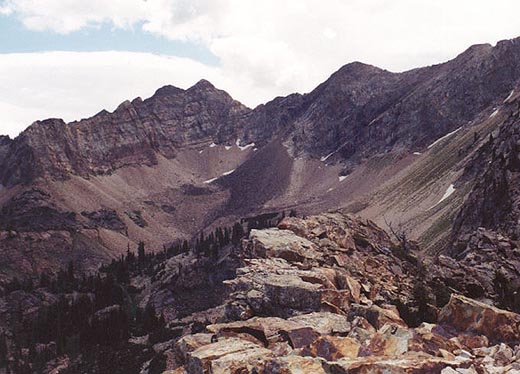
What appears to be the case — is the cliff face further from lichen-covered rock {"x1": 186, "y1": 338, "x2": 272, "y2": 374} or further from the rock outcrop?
lichen-covered rock {"x1": 186, "y1": 338, "x2": 272, "y2": 374}

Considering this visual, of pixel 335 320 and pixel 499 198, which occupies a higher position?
pixel 335 320

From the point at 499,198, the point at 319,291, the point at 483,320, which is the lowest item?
the point at 499,198

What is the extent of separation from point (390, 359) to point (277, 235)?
105 feet

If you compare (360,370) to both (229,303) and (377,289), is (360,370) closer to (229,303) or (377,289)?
(229,303)

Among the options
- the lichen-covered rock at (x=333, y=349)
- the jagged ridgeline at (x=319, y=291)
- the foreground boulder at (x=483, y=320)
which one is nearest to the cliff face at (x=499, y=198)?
the jagged ridgeline at (x=319, y=291)

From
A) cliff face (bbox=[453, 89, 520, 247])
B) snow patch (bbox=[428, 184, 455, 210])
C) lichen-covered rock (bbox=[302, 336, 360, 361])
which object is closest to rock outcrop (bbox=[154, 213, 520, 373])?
lichen-covered rock (bbox=[302, 336, 360, 361])

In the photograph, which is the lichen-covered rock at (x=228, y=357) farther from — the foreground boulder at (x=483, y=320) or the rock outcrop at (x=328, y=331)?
the foreground boulder at (x=483, y=320)

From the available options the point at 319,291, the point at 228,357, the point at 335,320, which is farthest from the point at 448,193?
the point at 228,357

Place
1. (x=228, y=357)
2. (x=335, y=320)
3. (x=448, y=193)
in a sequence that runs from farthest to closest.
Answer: (x=448, y=193)
(x=335, y=320)
(x=228, y=357)

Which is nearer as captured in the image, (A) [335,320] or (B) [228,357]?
(B) [228,357]

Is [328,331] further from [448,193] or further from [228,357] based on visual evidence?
[448,193]

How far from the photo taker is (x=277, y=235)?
5403cm

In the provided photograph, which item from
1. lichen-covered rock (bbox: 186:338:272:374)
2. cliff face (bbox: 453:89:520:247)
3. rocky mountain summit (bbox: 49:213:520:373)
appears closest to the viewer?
rocky mountain summit (bbox: 49:213:520:373)

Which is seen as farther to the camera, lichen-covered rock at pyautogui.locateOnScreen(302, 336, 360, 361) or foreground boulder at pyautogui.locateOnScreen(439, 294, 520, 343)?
foreground boulder at pyautogui.locateOnScreen(439, 294, 520, 343)
